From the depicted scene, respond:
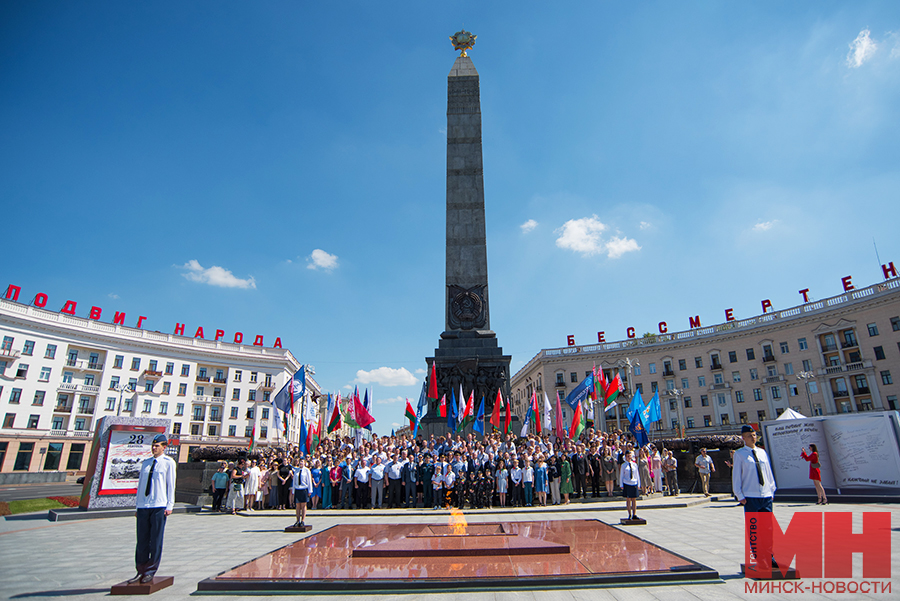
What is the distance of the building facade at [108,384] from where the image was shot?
43.6m

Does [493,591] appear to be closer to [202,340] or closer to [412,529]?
[412,529]

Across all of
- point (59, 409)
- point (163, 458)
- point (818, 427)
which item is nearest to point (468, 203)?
point (818, 427)

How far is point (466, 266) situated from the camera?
24938 millimetres

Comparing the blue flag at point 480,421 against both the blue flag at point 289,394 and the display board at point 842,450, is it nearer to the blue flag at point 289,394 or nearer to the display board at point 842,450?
the blue flag at point 289,394

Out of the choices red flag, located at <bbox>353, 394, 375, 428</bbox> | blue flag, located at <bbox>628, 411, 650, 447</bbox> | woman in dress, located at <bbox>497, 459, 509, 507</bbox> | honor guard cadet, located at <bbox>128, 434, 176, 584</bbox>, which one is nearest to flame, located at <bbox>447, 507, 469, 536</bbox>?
woman in dress, located at <bbox>497, 459, 509, 507</bbox>

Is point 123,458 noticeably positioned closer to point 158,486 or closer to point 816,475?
point 158,486

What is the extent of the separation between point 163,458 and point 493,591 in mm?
5193

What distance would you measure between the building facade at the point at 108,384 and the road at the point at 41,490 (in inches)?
519

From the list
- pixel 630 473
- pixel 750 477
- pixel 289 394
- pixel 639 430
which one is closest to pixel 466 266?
pixel 289 394

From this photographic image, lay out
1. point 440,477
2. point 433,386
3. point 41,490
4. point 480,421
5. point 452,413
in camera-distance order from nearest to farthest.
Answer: point 440,477 → point 452,413 → point 480,421 → point 433,386 → point 41,490

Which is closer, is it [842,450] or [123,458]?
[123,458]

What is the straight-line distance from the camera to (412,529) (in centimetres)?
1029

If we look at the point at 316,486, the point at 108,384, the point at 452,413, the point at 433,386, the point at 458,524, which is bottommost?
the point at 458,524

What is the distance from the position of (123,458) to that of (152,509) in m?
10.8
